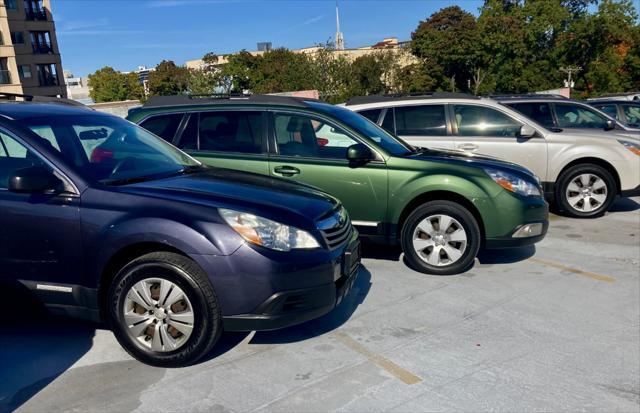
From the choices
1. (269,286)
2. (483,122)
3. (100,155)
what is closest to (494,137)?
(483,122)

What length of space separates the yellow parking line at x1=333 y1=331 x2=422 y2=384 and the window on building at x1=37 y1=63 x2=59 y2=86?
5234cm

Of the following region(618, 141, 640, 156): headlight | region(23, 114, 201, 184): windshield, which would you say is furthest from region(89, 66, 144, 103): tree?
region(23, 114, 201, 184): windshield

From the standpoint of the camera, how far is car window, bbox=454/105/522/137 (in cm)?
785

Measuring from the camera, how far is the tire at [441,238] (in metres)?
5.32

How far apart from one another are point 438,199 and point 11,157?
3.78 meters

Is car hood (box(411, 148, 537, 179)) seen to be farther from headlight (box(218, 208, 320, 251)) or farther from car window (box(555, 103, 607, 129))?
car window (box(555, 103, 607, 129))

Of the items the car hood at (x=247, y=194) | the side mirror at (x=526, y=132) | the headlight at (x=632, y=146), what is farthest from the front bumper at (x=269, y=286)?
the headlight at (x=632, y=146)

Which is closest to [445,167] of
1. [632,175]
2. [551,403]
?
[551,403]

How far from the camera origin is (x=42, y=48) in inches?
1934

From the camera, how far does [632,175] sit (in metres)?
7.86

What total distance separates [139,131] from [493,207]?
338 cm

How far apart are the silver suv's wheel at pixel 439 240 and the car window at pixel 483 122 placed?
2930 mm

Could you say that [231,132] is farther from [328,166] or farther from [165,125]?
[328,166]

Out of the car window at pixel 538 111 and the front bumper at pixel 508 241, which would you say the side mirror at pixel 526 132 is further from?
the front bumper at pixel 508 241
